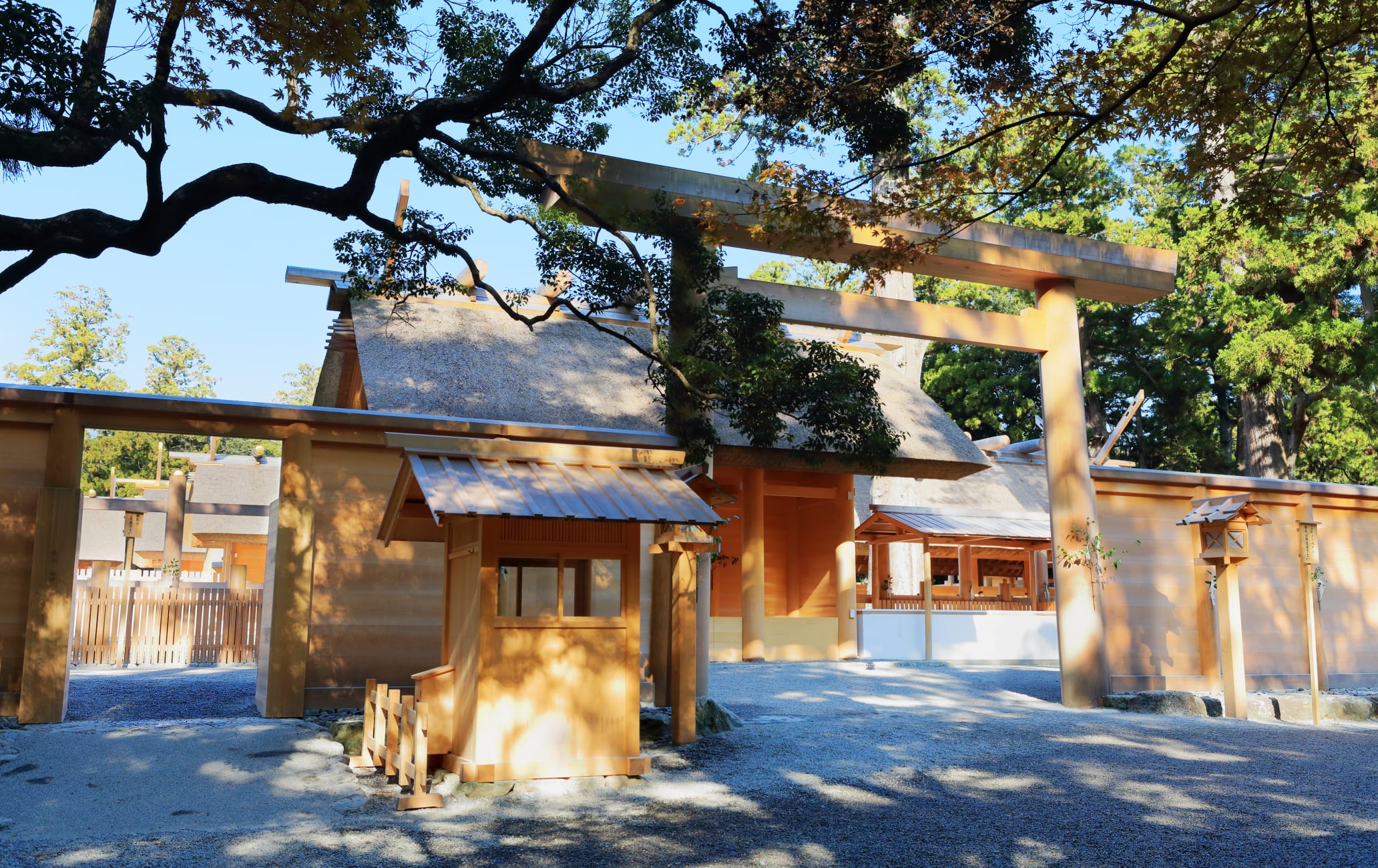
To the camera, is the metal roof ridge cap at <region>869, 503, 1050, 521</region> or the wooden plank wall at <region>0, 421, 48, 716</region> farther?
the metal roof ridge cap at <region>869, 503, 1050, 521</region>

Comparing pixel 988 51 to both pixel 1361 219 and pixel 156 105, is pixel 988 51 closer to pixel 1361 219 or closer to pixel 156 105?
pixel 156 105

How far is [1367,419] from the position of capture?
23.0 m

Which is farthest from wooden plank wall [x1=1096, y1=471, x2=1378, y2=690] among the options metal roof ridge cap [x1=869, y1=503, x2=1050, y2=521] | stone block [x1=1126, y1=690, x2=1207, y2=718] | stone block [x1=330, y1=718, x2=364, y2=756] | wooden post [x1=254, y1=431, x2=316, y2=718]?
wooden post [x1=254, y1=431, x2=316, y2=718]

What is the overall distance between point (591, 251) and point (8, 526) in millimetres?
5725

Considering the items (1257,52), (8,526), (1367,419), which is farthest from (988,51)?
(1367,419)

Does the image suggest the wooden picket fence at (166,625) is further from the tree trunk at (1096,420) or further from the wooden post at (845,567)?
the tree trunk at (1096,420)

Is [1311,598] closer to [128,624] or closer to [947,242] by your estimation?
[947,242]

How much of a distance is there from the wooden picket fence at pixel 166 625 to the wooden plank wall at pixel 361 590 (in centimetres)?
698

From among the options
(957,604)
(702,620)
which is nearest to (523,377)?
(702,620)

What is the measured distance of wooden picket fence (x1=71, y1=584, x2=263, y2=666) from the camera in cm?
1524

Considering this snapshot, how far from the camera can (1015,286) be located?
1302 centimetres

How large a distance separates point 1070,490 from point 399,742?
8169 mm

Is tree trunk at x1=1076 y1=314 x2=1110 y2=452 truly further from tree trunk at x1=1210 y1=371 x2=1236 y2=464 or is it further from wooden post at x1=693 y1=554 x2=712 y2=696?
wooden post at x1=693 y1=554 x2=712 y2=696

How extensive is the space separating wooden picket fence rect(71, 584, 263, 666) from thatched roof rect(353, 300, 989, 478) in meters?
4.95
